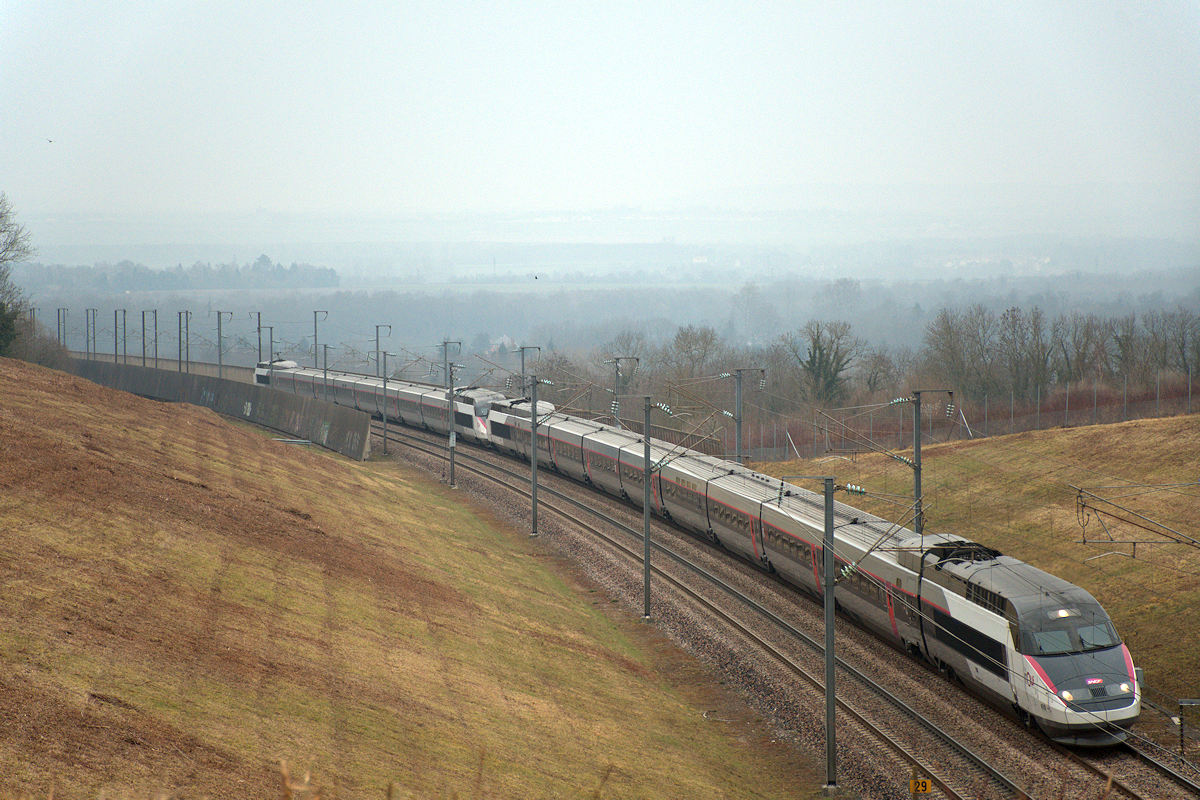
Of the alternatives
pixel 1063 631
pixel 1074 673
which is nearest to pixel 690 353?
pixel 1063 631

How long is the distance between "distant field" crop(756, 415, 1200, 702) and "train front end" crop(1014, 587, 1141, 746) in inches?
201

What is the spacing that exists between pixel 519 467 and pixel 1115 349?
257 ft

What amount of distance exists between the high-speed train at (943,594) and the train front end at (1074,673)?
25 millimetres

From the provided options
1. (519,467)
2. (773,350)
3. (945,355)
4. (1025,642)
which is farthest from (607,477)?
(773,350)

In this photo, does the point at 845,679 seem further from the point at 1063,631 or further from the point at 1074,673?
the point at 1074,673

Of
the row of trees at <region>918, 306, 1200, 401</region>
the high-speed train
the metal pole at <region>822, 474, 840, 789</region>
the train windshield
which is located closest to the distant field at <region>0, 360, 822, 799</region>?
the metal pole at <region>822, 474, 840, 789</region>

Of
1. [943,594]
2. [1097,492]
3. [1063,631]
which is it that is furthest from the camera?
[1097,492]

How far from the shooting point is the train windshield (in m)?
21.7

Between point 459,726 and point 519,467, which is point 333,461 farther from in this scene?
point 459,726

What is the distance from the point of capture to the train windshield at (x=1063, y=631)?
21.7 metres

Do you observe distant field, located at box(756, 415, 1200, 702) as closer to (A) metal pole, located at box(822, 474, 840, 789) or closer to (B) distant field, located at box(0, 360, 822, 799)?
(A) metal pole, located at box(822, 474, 840, 789)

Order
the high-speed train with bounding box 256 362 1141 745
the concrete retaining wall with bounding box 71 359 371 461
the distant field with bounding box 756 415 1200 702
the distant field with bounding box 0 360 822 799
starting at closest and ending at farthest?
1. the distant field with bounding box 0 360 822 799
2. the high-speed train with bounding box 256 362 1141 745
3. the distant field with bounding box 756 415 1200 702
4. the concrete retaining wall with bounding box 71 359 371 461

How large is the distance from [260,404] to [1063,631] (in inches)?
2533

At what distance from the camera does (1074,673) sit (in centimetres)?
2131
